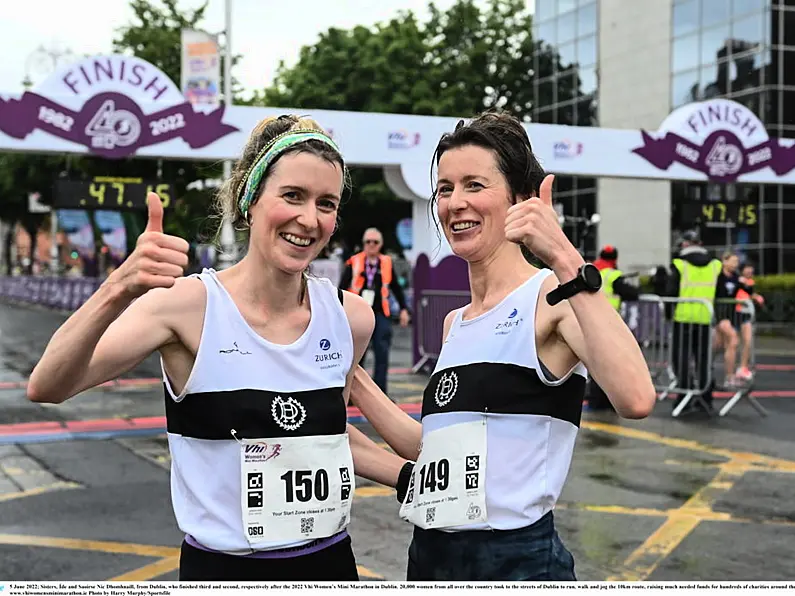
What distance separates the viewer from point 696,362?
9742 millimetres

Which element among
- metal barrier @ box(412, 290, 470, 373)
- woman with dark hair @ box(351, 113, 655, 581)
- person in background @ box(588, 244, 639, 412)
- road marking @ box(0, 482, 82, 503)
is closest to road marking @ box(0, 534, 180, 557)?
road marking @ box(0, 482, 82, 503)

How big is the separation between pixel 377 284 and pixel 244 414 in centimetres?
777

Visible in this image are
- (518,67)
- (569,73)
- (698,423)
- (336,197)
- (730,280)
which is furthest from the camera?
(518,67)

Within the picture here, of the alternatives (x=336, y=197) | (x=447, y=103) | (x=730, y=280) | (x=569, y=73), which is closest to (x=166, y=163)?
(x=447, y=103)

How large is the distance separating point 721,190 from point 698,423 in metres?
8.59

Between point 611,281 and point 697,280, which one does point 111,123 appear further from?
point 697,280

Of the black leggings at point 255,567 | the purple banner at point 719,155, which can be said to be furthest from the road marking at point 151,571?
the purple banner at point 719,155

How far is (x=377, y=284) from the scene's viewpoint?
31.9 feet

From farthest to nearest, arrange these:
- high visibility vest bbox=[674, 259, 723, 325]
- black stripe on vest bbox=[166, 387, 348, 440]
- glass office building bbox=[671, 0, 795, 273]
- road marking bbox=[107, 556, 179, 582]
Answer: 1. glass office building bbox=[671, 0, 795, 273]
2. high visibility vest bbox=[674, 259, 723, 325]
3. road marking bbox=[107, 556, 179, 582]
4. black stripe on vest bbox=[166, 387, 348, 440]

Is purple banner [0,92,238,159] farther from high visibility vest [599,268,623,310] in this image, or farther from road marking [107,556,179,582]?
road marking [107,556,179,582]

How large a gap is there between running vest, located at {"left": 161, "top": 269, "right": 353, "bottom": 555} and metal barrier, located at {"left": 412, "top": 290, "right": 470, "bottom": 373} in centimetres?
1023

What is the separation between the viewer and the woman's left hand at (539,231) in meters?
1.83

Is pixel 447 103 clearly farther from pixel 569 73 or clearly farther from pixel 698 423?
pixel 698 423

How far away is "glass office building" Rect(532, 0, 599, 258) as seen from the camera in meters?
30.7
